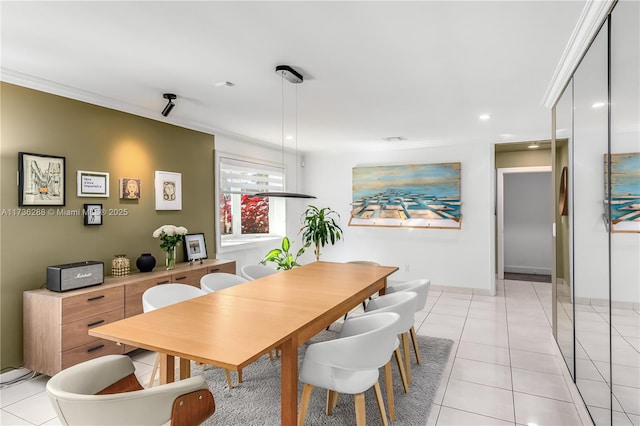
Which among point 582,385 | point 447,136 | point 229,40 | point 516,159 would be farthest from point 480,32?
point 516,159

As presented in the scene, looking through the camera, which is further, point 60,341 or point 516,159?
point 516,159

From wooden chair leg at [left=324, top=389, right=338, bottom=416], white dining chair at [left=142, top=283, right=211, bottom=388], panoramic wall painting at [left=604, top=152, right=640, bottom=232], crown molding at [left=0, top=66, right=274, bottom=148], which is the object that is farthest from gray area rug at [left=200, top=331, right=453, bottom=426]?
crown molding at [left=0, top=66, right=274, bottom=148]

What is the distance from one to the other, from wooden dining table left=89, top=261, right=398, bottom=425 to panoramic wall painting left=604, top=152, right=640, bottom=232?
5.21ft

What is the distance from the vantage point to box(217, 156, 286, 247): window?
5395mm

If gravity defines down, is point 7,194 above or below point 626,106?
below

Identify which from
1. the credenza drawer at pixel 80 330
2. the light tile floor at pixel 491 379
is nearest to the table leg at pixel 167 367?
the light tile floor at pixel 491 379

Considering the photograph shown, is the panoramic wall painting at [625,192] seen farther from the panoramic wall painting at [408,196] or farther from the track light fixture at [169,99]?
the panoramic wall painting at [408,196]

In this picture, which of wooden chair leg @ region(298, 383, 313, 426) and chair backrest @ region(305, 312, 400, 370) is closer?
chair backrest @ region(305, 312, 400, 370)

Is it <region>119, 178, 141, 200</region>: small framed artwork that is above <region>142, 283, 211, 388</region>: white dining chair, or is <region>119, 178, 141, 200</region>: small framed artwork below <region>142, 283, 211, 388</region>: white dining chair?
above

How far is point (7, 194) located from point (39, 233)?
0.40 meters

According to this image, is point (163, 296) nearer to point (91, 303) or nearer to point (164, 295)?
point (164, 295)

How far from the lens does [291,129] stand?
5.09 m

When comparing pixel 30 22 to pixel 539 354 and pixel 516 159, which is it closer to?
pixel 539 354

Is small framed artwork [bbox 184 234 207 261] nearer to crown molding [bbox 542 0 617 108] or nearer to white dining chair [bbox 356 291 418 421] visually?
white dining chair [bbox 356 291 418 421]
